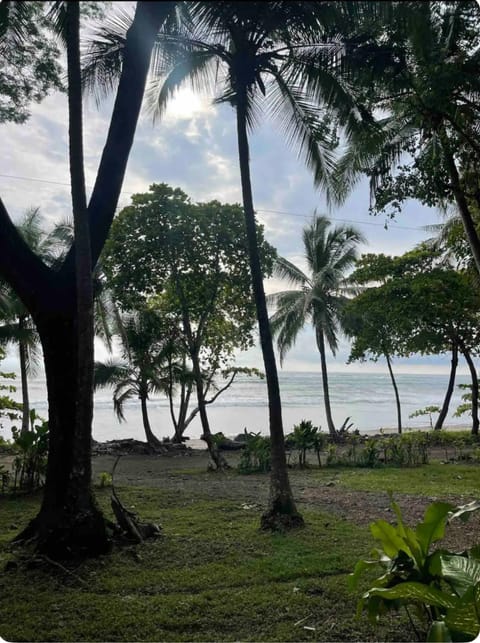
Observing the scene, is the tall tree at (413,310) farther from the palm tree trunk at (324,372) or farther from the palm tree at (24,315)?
the palm tree at (24,315)

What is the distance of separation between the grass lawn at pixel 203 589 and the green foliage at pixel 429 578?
24.2 inches

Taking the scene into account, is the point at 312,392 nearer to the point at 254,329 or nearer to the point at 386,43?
the point at 254,329

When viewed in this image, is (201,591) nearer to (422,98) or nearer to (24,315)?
(422,98)

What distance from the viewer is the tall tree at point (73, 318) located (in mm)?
3646

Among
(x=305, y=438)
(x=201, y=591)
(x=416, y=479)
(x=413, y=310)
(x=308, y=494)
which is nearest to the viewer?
(x=201, y=591)

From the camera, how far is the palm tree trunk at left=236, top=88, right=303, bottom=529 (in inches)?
181

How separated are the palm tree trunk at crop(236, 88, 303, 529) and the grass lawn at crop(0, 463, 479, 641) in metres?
0.21

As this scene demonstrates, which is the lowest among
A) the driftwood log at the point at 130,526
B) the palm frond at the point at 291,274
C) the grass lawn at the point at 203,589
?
the grass lawn at the point at 203,589

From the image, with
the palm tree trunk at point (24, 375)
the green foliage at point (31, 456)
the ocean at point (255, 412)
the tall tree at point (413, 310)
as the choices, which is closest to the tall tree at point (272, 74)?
the green foliage at point (31, 456)

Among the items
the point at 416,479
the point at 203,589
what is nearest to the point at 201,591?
the point at 203,589

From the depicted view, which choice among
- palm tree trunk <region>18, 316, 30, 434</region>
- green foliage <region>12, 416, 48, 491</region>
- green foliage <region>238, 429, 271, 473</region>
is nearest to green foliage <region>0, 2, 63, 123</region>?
green foliage <region>12, 416, 48, 491</region>

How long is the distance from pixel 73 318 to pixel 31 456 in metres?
3.72

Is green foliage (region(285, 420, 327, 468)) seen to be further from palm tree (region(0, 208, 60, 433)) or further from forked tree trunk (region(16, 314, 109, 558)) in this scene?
palm tree (region(0, 208, 60, 433))

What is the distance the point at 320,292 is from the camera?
1647 cm
